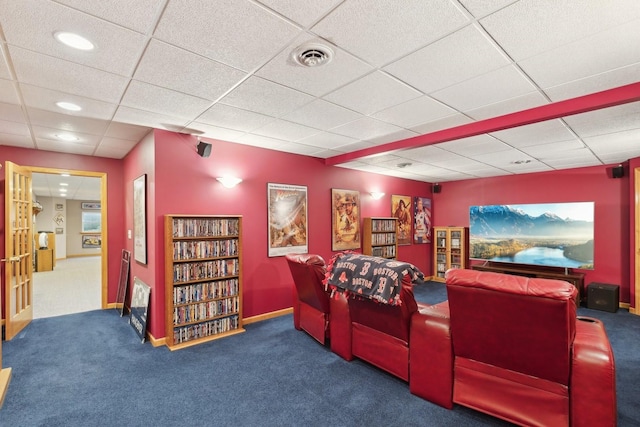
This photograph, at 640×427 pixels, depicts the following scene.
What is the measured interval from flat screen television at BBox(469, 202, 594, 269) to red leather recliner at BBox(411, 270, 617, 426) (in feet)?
13.5

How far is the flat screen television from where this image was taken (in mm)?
5387

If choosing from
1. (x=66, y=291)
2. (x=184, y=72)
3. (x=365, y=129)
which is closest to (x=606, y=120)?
(x=365, y=129)

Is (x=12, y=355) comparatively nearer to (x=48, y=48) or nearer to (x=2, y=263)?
(x=2, y=263)

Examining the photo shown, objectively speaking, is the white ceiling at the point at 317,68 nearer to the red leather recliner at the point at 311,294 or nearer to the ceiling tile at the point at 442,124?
the ceiling tile at the point at 442,124

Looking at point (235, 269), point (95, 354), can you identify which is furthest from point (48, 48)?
point (95, 354)

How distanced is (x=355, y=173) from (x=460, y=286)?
4.03m

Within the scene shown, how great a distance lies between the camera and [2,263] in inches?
158

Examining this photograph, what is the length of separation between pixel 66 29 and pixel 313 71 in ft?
4.71

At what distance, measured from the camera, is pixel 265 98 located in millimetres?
2652

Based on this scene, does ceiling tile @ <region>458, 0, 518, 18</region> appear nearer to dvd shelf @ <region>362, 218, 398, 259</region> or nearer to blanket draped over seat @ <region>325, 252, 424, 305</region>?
blanket draped over seat @ <region>325, 252, 424, 305</region>

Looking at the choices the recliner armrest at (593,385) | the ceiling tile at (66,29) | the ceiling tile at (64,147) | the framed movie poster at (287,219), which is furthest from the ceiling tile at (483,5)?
the ceiling tile at (64,147)

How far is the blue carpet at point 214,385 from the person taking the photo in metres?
2.22

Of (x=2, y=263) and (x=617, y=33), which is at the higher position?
(x=617, y=33)

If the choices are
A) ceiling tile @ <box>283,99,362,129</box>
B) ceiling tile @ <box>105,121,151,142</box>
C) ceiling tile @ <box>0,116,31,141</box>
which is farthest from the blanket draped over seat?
ceiling tile @ <box>0,116,31,141</box>
